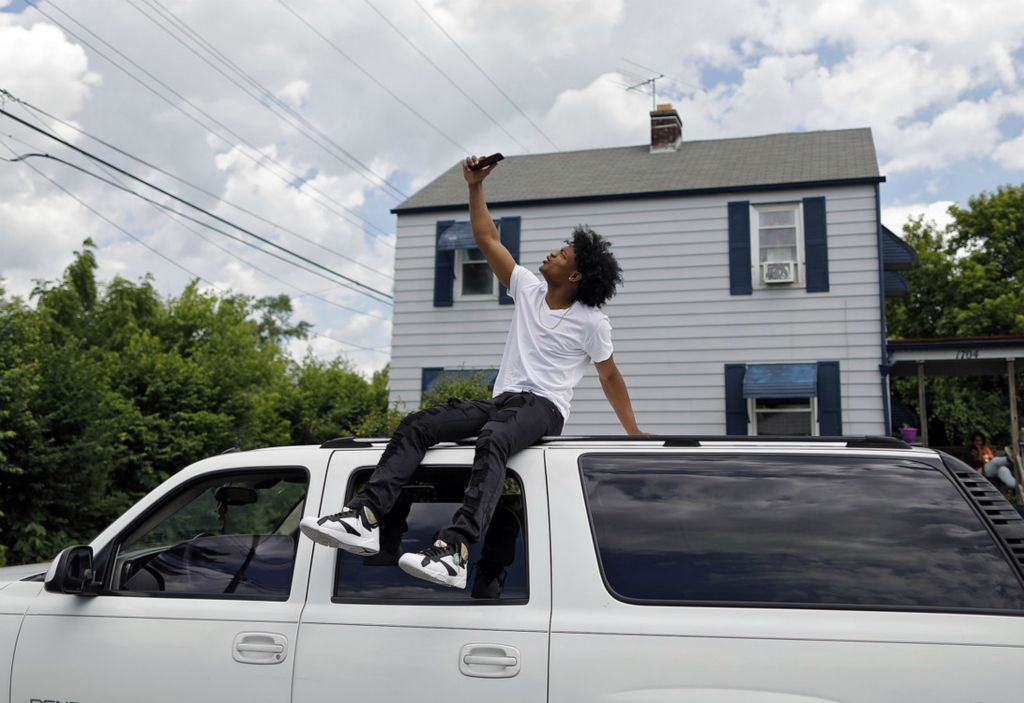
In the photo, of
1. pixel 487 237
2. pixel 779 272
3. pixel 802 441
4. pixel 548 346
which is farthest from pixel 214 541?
pixel 779 272

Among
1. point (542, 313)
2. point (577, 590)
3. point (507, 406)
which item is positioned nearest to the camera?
point (577, 590)

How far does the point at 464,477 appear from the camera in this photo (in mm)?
3244

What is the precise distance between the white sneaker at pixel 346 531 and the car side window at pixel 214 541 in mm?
359

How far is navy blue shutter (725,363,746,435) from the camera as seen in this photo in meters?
12.9

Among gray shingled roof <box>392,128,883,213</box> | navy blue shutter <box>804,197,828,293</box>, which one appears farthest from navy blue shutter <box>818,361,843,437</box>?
gray shingled roof <box>392,128,883,213</box>

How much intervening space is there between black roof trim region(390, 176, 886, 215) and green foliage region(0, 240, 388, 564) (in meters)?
4.29

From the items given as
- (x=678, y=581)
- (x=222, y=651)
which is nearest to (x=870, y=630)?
(x=678, y=581)

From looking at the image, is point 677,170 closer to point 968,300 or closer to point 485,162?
point 485,162

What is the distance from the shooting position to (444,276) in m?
14.7

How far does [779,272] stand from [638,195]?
2541mm

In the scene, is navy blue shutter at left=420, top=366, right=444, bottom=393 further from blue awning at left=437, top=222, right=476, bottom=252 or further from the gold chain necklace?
the gold chain necklace

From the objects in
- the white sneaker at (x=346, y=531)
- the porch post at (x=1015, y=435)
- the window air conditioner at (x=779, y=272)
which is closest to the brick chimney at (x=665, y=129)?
the window air conditioner at (x=779, y=272)

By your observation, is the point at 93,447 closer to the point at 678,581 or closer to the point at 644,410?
the point at 644,410

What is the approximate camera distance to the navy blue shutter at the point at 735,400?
42.3 feet
